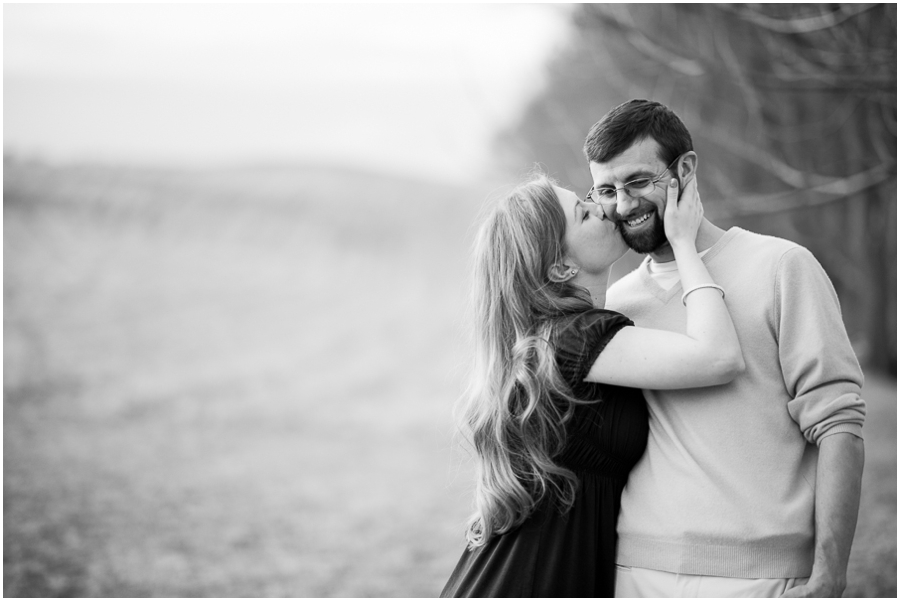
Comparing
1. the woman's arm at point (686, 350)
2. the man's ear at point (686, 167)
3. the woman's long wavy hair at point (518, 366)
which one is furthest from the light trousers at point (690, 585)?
the man's ear at point (686, 167)

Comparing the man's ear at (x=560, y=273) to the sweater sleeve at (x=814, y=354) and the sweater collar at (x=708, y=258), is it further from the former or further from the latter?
the sweater sleeve at (x=814, y=354)

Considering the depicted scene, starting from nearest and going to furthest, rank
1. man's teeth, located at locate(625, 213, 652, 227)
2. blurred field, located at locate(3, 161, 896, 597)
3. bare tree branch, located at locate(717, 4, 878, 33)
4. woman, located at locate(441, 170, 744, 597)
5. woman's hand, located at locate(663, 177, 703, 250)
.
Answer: woman, located at locate(441, 170, 744, 597) < woman's hand, located at locate(663, 177, 703, 250) < man's teeth, located at locate(625, 213, 652, 227) < bare tree branch, located at locate(717, 4, 878, 33) < blurred field, located at locate(3, 161, 896, 597)

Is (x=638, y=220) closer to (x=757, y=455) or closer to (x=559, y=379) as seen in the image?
(x=559, y=379)

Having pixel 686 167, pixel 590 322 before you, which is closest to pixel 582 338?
pixel 590 322

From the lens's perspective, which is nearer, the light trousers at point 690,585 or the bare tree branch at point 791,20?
the light trousers at point 690,585

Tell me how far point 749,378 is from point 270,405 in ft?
45.0

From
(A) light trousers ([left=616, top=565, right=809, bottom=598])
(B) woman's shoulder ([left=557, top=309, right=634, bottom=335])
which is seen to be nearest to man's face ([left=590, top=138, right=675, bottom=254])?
(B) woman's shoulder ([left=557, top=309, right=634, bottom=335])

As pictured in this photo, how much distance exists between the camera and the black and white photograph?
2.29 m

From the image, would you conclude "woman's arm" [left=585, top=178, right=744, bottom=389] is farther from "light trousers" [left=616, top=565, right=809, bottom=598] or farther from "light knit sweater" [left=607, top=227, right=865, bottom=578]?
"light trousers" [left=616, top=565, right=809, bottom=598]

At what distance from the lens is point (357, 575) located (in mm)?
6656

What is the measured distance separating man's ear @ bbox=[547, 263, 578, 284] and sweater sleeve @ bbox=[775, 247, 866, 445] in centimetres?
67

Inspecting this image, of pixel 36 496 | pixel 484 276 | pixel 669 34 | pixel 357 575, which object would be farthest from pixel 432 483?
pixel 484 276

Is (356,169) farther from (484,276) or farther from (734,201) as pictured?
(484,276)

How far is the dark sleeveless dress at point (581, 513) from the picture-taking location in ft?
7.69
